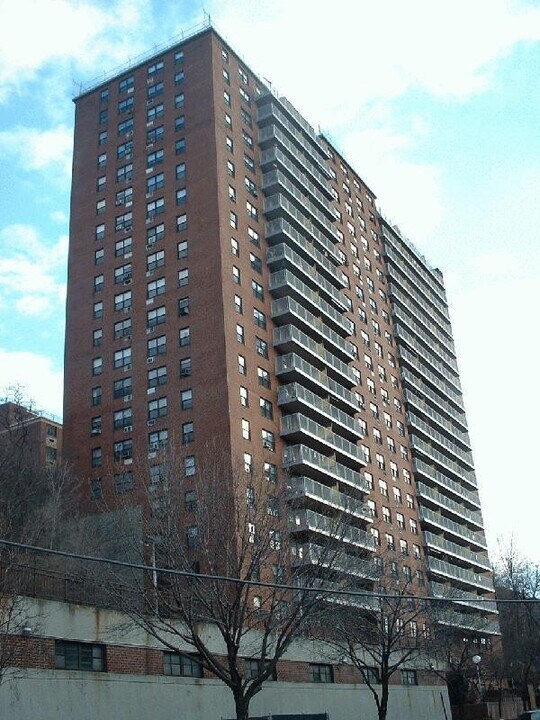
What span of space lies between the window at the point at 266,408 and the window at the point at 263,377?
4.35 feet

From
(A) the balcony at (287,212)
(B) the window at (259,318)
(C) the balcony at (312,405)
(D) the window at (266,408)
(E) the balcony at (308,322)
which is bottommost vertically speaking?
(D) the window at (266,408)

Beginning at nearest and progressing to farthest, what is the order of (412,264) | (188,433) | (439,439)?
(188,433) → (439,439) → (412,264)

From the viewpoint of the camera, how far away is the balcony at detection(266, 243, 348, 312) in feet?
213

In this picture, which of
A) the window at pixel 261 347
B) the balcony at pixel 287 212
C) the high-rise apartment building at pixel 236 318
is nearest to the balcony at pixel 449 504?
the high-rise apartment building at pixel 236 318

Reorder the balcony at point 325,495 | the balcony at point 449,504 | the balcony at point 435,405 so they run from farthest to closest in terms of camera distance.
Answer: the balcony at point 435,405, the balcony at point 449,504, the balcony at point 325,495

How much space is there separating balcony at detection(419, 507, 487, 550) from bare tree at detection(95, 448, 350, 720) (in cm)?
3996

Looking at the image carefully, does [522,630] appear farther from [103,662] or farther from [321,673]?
[103,662]

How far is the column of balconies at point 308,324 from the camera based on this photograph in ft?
193

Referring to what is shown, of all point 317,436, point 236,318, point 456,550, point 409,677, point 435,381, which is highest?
point 435,381

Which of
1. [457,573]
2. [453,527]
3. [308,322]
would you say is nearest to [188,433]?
[308,322]

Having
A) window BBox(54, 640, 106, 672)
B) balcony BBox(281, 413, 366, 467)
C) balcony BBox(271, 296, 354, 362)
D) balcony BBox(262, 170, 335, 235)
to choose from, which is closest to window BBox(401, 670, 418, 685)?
balcony BBox(281, 413, 366, 467)

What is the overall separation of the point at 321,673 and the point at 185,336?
2401 centimetres

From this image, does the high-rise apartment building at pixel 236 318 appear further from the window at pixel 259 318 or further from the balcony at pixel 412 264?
the balcony at pixel 412 264

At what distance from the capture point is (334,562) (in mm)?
36750
